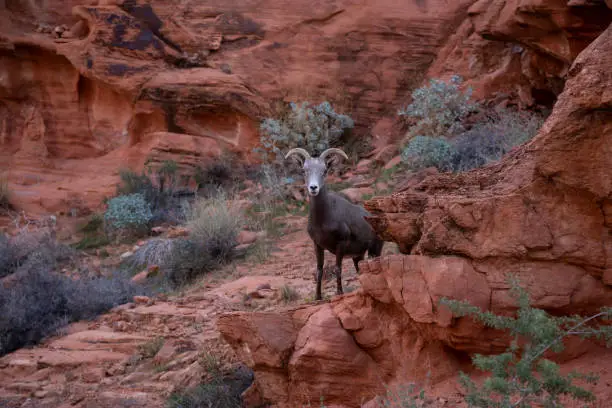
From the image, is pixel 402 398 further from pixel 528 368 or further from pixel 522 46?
pixel 522 46

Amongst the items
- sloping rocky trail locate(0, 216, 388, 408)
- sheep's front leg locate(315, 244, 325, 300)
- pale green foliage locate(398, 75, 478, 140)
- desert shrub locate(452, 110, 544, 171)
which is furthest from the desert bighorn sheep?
pale green foliage locate(398, 75, 478, 140)

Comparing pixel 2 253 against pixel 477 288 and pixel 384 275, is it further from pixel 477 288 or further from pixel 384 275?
pixel 477 288

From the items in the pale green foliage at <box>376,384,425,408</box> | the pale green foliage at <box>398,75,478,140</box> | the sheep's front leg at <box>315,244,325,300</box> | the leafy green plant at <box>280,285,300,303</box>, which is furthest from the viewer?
the pale green foliage at <box>398,75,478,140</box>

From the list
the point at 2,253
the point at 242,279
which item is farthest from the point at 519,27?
the point at 2,253

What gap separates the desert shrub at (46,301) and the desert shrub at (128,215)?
3372mm

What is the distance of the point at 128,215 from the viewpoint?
1289cm

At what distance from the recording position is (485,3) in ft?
39.0

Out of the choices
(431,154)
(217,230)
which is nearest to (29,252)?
(217,230)

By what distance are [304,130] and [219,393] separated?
9.39 metres

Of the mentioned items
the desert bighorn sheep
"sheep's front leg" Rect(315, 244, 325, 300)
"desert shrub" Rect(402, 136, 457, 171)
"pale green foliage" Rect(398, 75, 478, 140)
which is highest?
"pale green foliage" Rect(398, 75, 478, 140)

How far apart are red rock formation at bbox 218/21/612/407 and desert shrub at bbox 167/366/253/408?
0.72 meters

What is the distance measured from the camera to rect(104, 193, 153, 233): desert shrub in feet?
42.2

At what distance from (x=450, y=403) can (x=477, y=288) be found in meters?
0.73

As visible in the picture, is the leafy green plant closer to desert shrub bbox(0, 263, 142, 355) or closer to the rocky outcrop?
desert shrub bbox(0, 263, 142, 355)
